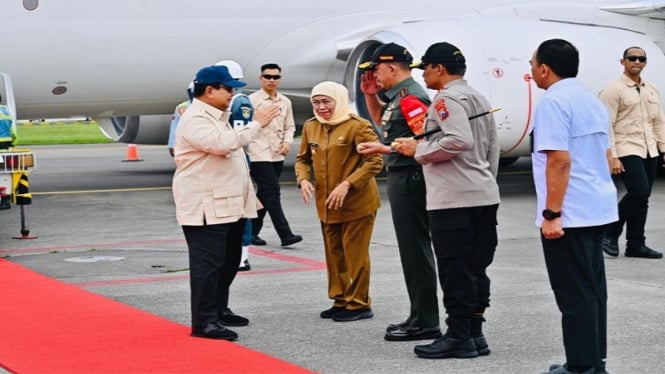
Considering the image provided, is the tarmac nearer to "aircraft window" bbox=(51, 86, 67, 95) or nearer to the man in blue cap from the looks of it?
the man in blue cap

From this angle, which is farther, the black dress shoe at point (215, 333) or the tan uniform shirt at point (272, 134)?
Answer: the tan uniform shirt at point (272, 134)

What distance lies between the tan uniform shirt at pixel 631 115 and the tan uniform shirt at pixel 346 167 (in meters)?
3.09

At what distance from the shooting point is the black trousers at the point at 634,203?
951 centimetres

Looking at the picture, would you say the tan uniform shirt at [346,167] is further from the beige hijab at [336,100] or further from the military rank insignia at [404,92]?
the military rank insignia at [404,92]

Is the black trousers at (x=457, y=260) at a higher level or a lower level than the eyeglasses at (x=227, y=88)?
lower

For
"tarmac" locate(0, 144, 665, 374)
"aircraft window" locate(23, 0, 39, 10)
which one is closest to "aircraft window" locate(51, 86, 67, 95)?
"aircraft window" locate(23, 0, 39, 10)

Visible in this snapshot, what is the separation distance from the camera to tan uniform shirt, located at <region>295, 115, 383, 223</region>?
7090 millimetres

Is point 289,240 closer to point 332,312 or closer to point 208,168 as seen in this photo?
point 332,312

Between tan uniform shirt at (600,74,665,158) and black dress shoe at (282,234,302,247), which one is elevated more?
tan uniform shirt at (600,74,665,158)

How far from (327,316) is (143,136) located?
432 inches

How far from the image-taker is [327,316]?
720cm

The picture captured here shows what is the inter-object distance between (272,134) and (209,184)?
Answer: 156 inches

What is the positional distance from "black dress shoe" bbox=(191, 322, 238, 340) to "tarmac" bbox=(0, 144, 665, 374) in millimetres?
74

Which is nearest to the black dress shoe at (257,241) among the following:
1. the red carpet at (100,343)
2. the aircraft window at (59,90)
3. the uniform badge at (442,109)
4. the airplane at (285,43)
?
the red carpet at (100,343)
